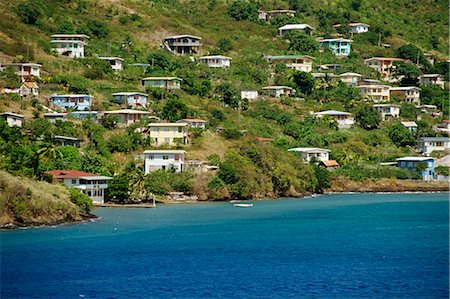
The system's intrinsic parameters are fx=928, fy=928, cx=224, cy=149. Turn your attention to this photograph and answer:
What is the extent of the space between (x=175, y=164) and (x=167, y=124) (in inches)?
180

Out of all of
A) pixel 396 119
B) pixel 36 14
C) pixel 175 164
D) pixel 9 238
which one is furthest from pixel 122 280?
pixel 36 14

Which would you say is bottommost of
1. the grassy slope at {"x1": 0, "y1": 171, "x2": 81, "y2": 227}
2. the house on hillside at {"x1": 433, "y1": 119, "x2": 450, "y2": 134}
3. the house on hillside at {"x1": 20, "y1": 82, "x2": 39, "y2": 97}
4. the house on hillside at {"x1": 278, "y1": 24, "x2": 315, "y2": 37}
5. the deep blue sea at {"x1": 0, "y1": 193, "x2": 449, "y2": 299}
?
the deep blue sea at {"x1": 0, "y1": 193, "x2": 449, "y2": 299}

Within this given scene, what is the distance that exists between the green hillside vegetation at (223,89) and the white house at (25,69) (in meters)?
1.03

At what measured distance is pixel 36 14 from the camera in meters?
100

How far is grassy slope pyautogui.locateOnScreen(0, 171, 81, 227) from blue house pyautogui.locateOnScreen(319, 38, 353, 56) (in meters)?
64.0

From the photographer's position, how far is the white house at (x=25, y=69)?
274 ft

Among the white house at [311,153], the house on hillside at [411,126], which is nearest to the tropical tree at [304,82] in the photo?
the house on hillside at [411,126]

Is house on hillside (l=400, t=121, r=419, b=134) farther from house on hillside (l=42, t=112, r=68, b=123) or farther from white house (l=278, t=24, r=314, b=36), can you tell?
house on hillside (l=42, t=112, r=68, b=123)

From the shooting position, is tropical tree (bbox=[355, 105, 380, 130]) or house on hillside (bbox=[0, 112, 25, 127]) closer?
house on hillside (bbox=[0, 112, 25, 127])

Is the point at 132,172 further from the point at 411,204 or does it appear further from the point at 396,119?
the point at 396,119

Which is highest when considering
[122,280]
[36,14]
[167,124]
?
[36,14]

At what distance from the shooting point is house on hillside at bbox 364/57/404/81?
109375 millimetres

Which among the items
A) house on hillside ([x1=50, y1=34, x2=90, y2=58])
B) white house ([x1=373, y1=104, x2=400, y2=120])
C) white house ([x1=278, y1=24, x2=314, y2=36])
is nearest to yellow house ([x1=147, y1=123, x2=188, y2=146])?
house on hillside ([x1=50, y1=34, x2=90, y2=58])

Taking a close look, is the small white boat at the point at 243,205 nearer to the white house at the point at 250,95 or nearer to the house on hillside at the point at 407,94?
the white house at the point at 250,95
